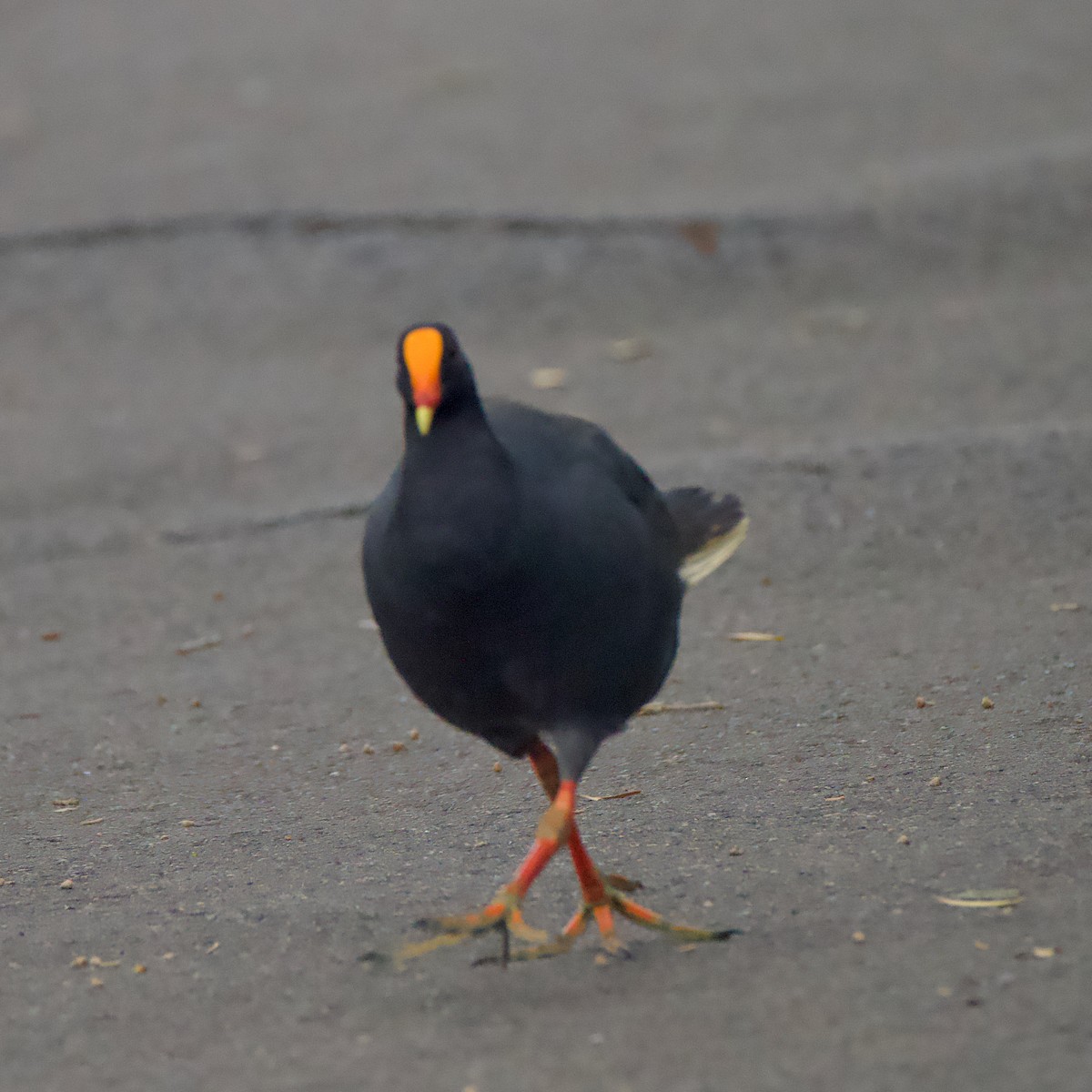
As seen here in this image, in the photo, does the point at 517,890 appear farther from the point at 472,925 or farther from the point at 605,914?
the point at 605,914

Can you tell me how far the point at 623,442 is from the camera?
6.72 m

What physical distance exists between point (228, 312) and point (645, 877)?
19.6ft

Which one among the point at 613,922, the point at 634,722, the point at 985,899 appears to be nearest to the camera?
the point at 985,899

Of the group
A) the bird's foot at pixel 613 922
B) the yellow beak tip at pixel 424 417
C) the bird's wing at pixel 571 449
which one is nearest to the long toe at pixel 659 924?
the bird's foot at pixel 613 922

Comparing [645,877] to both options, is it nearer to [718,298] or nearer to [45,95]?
[718,298]

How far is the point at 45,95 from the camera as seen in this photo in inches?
444

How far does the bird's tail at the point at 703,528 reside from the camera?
140 inches

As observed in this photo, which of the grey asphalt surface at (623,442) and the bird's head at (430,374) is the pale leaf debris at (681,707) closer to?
the grey asphalt surface at (623,442)

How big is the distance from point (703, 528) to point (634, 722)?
3.12ft

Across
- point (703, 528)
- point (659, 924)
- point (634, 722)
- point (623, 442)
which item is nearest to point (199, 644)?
point (634, 722)

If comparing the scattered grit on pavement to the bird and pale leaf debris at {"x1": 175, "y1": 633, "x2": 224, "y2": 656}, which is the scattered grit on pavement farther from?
the bird

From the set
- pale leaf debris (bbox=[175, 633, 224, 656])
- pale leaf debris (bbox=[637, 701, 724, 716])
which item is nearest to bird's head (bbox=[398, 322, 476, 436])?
pale leaf debris (bbox=[637, 701, 724, 716])

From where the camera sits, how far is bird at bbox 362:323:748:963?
274 centimetres

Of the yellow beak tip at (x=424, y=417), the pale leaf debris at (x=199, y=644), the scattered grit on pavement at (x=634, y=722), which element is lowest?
the pale leaf debris at (x=199, y=644)
